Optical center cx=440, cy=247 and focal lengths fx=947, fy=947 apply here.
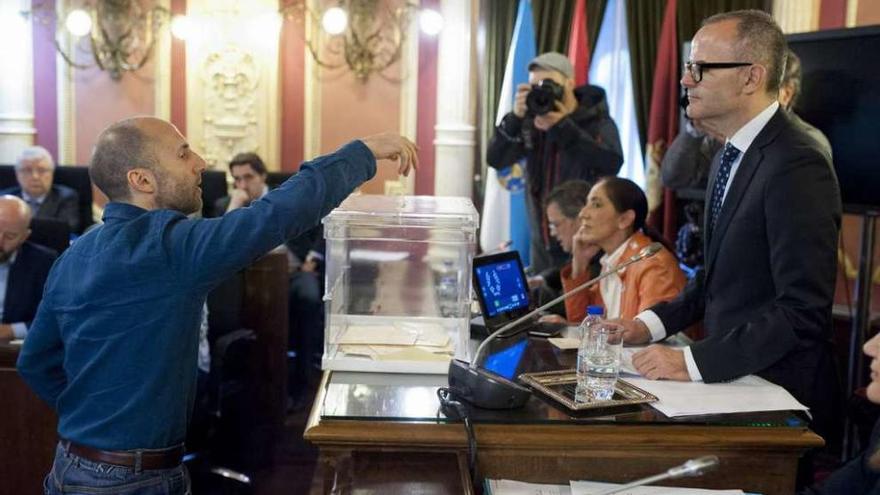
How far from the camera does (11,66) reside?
20.5 feet

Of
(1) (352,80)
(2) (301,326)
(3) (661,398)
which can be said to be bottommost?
(2) (301,326)

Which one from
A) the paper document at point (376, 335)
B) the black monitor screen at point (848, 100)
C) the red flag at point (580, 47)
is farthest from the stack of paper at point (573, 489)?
the red flag at point (580, 47)

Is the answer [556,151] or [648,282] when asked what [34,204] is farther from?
[648,282]

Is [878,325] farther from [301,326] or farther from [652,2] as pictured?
[301,326]

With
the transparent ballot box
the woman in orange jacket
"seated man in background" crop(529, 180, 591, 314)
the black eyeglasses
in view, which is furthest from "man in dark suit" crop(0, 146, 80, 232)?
the black eyeglasses

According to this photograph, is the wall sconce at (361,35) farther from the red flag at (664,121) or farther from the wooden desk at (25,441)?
the wooden desk at (25,441)

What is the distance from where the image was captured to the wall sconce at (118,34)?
6.17 meters

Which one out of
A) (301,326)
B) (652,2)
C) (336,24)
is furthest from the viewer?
(336,24)

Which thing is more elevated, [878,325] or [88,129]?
[88,129]

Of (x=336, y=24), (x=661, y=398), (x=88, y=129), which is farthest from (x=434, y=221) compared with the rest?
(x=88, y=129)

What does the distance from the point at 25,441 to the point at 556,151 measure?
7.11ft

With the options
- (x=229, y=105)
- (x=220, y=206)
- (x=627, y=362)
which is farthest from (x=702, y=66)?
(x=229, y=105)

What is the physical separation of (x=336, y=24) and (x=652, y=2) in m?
1.97

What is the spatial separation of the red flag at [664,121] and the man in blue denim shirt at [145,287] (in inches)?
128
